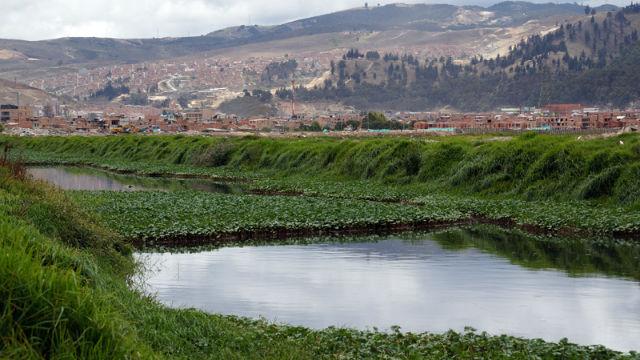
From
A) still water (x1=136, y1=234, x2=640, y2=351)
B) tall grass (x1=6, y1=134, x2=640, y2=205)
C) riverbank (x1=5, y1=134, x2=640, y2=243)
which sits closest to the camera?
still water (x1=136, y1=234, x2=640, y2=351)

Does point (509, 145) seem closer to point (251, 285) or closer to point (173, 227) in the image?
point (173, 227)

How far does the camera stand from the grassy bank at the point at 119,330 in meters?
8.88

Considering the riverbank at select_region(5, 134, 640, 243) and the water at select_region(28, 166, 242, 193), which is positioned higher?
the riverbank at select_region(5, 134, 640, 243)

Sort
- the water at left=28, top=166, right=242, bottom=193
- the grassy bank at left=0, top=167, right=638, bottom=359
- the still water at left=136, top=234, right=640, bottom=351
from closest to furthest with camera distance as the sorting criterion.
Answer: the grassy bank at left=0, top=167, right=638, bottom=359
the still water at left=136, top=234, right=640, bottom=351
the water at left=28, top=166, right=242, bottom=193

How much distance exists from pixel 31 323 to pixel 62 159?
3158 inches

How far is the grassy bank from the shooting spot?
8.88 m

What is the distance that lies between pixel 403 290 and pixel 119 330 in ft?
35.3

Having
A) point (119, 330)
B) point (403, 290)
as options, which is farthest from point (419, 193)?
point (119, 330)

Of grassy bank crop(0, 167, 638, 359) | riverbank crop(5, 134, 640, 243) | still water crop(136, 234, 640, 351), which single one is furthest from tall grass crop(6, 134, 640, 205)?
grassy bank crop(0, 167, 638, 359)

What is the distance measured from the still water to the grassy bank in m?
1.70

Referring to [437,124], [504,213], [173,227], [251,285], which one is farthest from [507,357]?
[437,124]

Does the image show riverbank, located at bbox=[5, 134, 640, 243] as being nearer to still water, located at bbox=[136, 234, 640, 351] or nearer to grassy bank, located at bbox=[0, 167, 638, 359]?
still water, located at bbox=[136, 234, 640, 351]

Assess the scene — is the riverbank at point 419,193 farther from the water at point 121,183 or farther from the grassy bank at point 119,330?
the grassy bank at point 119,330

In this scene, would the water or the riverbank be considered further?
the water
